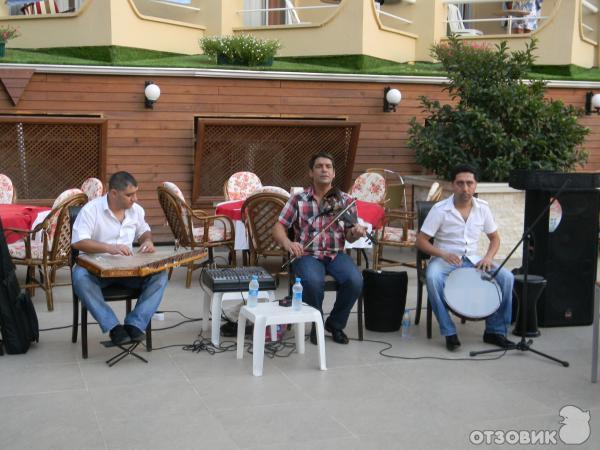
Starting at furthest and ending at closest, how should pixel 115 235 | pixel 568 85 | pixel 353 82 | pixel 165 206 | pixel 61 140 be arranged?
pixel 568 85, pixel 353 82, pixel 61 140, pixel 165 206, pixel 115 235

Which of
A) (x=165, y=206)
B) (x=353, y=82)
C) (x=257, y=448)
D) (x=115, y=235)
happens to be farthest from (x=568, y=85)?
(x=257, y=448)

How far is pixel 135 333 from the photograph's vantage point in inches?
218

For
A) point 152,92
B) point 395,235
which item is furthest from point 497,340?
point 152,92

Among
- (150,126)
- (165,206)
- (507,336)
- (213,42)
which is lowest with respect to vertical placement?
(507,336)

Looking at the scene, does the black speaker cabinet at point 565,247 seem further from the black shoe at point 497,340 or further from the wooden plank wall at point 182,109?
the wooden plank wall at point 182,109

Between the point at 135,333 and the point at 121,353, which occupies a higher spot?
the point at 135,333

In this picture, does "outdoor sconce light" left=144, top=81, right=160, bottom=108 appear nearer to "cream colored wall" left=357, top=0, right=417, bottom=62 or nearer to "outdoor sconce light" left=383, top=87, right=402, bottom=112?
"outdoor sconce light" left=383, top=87, right=402, bottom=112

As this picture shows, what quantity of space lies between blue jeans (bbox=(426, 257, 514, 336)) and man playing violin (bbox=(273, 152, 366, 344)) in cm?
53

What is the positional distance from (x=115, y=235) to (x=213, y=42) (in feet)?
22.6

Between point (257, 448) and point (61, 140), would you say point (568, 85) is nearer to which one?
point (61, 140)

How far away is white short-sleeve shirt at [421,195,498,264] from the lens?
6270 millimetres

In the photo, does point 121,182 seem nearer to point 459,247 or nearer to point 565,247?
point 459,247

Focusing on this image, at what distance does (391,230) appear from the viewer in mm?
8992

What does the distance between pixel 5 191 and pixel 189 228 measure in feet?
7.36
